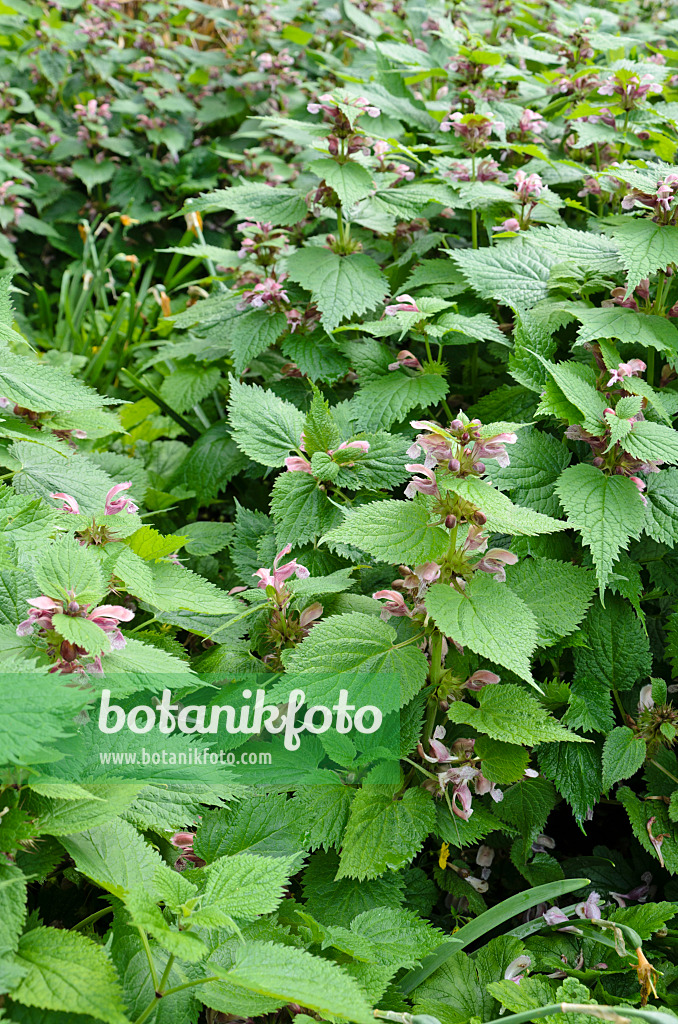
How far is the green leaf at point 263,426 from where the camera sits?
6.04 ft

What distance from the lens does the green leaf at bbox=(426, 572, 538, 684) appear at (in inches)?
47.7

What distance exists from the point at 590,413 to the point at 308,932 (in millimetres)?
1154

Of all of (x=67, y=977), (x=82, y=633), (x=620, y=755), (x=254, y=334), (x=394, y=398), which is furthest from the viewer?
(x=254, y=334)

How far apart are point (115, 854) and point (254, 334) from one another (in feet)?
4.91

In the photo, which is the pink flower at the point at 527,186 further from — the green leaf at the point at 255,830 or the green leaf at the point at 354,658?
the green leaf at the point at 255,830

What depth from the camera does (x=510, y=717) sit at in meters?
1.39

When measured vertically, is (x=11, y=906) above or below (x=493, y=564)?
below

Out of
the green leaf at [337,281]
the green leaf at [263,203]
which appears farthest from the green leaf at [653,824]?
the green leaf at [263,203]

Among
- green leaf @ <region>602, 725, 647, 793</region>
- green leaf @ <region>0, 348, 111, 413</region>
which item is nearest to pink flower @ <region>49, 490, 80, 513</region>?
green leaf @ <region>0, 348, 111, 413</region>

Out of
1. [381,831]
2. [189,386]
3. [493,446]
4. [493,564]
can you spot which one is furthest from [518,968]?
[189,386]

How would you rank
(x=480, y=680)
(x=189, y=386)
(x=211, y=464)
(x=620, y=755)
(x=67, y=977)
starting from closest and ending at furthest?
(x=67, y=977) → (x=480, y=680) → (x=620, y=755) → (x=211, y=464) → (x=189, y=386)

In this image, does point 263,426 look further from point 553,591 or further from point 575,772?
point 575,772

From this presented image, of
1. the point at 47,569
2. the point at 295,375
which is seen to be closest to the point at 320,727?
the point at 47,569

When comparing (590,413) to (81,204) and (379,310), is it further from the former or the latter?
(81,204)
